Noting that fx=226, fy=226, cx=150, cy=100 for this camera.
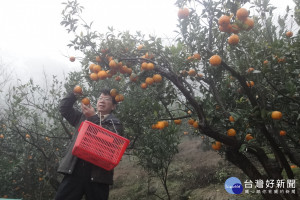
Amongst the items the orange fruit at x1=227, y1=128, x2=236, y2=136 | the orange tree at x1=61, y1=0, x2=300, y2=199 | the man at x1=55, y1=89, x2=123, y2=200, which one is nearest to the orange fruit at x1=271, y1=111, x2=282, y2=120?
the orange tree at x1=61, y1=0, x2=300, y2=199

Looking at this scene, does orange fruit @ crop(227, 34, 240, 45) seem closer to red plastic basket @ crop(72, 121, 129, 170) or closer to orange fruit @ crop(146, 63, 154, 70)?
orange fruit @ crop(146, 63, 154, 70)

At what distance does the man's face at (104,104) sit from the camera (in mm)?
2477

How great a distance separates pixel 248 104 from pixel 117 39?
1528 mm

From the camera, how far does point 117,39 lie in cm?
233

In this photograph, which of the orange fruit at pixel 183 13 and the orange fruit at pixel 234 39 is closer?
the orange fruit at pixel 234 39

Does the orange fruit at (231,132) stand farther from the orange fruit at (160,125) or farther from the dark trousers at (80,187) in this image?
the dark trousers at (80,187)

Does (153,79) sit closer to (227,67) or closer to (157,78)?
(157,78)

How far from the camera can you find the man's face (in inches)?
97.5

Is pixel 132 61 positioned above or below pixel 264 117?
above

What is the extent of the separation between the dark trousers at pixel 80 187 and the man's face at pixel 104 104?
580 mm

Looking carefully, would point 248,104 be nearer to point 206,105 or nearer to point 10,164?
point 206,105

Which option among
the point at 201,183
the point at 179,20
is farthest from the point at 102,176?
the point at 201,183

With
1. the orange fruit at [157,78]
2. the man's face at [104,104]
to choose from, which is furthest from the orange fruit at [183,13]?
the man's face at [104,104]

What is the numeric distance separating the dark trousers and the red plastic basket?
0.32 m
